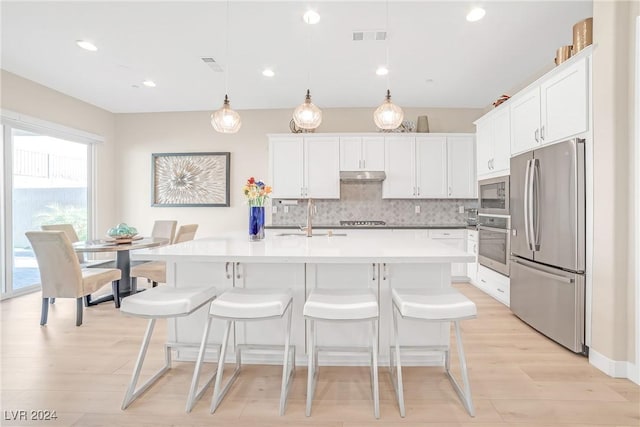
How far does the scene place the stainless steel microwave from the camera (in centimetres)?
336

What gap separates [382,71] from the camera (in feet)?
12.3

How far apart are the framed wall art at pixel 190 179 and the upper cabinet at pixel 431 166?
9.15ft

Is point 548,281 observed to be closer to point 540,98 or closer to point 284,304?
point 540,98

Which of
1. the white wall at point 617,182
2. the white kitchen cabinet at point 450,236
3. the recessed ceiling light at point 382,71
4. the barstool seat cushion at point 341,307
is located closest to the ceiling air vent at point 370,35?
the recessed ceiling light at point 382,71

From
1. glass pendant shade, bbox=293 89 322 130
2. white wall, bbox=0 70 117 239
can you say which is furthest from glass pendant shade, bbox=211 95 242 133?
white wall, bbox=0 70 117 239

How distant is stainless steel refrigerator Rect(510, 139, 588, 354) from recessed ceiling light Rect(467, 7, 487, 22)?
1.27 meters

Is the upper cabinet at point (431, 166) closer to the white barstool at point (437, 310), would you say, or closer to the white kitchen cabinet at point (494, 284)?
the white kitchen cabinet at point (494, 284)

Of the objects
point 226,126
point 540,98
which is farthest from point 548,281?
point 226,126

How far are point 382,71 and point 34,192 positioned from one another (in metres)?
4.97

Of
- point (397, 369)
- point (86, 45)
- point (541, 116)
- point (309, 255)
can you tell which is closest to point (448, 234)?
point (541, 116)

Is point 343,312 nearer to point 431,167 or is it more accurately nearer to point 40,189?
point 431,167

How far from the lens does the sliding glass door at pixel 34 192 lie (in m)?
3.92

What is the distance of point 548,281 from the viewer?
8.57 ft

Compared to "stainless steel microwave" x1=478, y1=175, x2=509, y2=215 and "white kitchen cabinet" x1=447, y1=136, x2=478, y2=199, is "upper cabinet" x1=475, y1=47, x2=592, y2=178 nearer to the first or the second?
"stainless steel microwave" x1=478, y1=175, x2=509, y2=215
